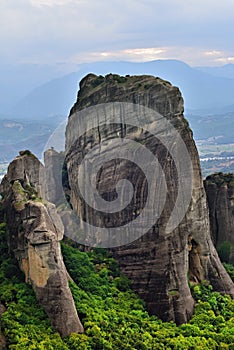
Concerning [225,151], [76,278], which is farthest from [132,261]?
[225,151]

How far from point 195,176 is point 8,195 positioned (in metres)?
8.46

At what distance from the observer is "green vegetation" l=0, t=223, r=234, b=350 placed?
65.5 ft

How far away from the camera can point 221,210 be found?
31.5 meters

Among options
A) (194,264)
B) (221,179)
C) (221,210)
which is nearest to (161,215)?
(194,264)

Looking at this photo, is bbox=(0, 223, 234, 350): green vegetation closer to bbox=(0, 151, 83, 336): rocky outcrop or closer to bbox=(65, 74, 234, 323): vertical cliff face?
bbox=(0, 151, 83, 336): rocky outcrop

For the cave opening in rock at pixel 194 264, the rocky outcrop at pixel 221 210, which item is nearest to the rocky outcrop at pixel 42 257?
the cave opening in rock at pixel 194 264

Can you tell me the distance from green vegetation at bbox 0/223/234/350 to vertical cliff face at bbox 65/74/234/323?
722 millimetres

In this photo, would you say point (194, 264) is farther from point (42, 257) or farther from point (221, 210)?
point (42, 257)

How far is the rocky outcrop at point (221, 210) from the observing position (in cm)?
3152

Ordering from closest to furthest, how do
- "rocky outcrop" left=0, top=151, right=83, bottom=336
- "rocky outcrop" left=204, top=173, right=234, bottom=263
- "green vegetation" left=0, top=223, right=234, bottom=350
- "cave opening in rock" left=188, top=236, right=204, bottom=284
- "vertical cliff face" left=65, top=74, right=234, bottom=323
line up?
"green vegetation" left=0, top=223, right=234, bottom=350 → "rocky outcrop" left=0, top=151, right=83, bottom=336 → "vertical cliff face" left=65, top=74, right=234, bottom=323 → "cave opening in rock" left=188, top=236, right=204, bottom=284 → "rocky outcrop" left=204, top=173, right=234, bottom=263

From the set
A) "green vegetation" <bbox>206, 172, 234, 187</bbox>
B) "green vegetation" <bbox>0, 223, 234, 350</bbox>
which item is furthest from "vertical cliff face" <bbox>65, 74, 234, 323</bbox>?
"green vegetation" <bbox>206, 172, 234, 187</bbox>

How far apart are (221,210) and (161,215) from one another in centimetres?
687

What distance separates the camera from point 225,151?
173250mm

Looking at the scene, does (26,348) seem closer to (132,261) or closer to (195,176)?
(132,261)
